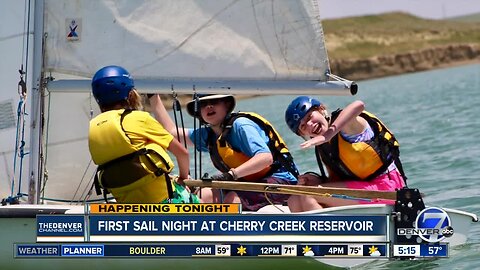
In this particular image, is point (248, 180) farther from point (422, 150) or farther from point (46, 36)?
point (422, 150)

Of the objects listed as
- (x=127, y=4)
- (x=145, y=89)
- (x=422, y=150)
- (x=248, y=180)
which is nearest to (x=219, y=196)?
(x=248, y=180)

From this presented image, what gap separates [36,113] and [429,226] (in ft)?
10.2

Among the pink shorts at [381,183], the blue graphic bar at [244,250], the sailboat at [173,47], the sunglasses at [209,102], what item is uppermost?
the sailboat at [173,47]

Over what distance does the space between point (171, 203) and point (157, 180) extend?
182 mm

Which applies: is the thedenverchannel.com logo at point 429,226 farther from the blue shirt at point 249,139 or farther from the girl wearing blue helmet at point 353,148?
the blue shirt at point 249,139

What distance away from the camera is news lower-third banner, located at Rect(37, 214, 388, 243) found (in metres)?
7.18

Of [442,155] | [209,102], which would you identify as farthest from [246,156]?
[442,155]

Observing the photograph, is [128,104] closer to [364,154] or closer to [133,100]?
[133,100]

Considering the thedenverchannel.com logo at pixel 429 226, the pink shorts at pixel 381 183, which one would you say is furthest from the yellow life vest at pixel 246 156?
the thedenverchannel.com logo at pixel 429 226

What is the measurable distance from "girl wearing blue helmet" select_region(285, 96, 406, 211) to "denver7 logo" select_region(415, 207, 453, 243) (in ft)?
3.85

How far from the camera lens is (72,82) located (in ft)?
27.0

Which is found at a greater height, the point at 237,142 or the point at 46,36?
the point at 46,36

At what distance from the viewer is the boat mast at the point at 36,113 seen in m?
8.27

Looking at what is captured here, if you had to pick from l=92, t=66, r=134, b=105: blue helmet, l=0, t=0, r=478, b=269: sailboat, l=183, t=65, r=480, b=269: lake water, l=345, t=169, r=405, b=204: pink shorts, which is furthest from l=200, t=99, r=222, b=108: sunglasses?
l=183, t=65, r=480, b=269: lake water
